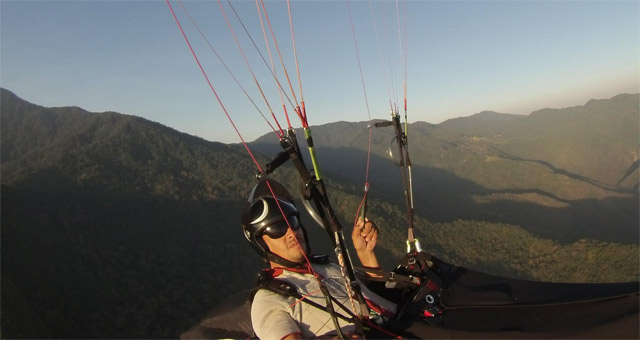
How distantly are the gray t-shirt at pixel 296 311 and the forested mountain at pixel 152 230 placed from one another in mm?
17386

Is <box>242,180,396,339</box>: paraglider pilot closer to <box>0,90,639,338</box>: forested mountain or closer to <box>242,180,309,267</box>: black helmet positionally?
<box>242,180,309,267</box>: black helmet

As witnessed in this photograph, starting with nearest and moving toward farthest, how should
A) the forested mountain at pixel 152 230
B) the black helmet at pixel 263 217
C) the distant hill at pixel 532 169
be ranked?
the black helmet at pixel 263 217
the forested mountain at pixel 152 230
the distant hill at pixel 532 169

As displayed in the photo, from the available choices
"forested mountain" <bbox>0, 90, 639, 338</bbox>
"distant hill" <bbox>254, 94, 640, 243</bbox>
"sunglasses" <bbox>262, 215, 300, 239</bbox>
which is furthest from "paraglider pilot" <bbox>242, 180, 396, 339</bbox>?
"distant hill" <bbox>254, 94, 640, 243</bbox>

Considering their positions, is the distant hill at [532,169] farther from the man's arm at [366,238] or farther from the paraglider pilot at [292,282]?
the paraglider pilot at [292,282]

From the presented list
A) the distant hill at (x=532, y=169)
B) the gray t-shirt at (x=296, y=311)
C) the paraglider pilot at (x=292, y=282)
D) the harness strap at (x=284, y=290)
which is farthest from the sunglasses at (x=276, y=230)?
the distant hill at (x=532, y=169)

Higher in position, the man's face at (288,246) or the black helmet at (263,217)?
the black helmet at (263,217)

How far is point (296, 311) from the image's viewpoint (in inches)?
86.1

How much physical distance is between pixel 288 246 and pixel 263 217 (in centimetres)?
27

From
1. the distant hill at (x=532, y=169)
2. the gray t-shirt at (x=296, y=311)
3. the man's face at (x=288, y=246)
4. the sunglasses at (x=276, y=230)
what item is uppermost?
the sunglasses at (x=276, y=230)

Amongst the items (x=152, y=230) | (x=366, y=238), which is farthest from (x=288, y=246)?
(x=152, y=230)

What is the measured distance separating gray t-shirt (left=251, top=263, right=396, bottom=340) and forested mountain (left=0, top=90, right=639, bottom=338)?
1739 cm

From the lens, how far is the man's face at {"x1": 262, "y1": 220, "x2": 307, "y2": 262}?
8.38 feet

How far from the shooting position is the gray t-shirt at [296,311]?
2.00m

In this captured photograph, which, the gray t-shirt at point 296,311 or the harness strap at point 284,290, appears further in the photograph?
the harness strap at point 284,290
